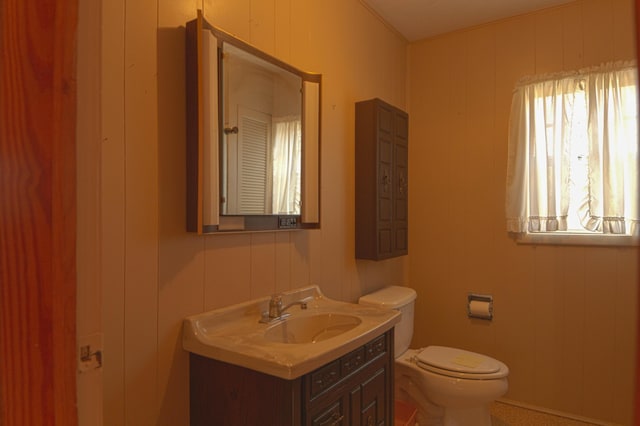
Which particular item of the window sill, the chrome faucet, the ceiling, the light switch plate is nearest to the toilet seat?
the window sill

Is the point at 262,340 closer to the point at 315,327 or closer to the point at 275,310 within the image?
the point at 275,310

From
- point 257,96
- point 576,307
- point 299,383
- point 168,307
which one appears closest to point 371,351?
point 299,383

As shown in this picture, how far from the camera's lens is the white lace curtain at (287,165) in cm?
170

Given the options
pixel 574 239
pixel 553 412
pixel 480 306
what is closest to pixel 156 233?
pixel 480 306

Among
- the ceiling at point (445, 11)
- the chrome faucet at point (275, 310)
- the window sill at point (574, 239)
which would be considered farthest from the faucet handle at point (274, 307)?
the ceiling at point (445, 11)

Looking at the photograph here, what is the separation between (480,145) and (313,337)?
1.81 meters

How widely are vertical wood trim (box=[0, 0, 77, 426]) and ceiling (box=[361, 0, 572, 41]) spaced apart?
2.33 meters

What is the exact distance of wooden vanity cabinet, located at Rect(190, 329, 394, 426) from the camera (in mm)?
1169

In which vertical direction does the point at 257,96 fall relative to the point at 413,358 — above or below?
above

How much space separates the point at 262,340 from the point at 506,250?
194 centimetres

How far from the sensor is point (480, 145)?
2.73 metres

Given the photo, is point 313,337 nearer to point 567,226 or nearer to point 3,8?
point 3,8

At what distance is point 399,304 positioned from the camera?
2.28 metres

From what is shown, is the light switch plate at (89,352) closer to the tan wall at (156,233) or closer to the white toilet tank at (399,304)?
the tan wall at (156,233)
